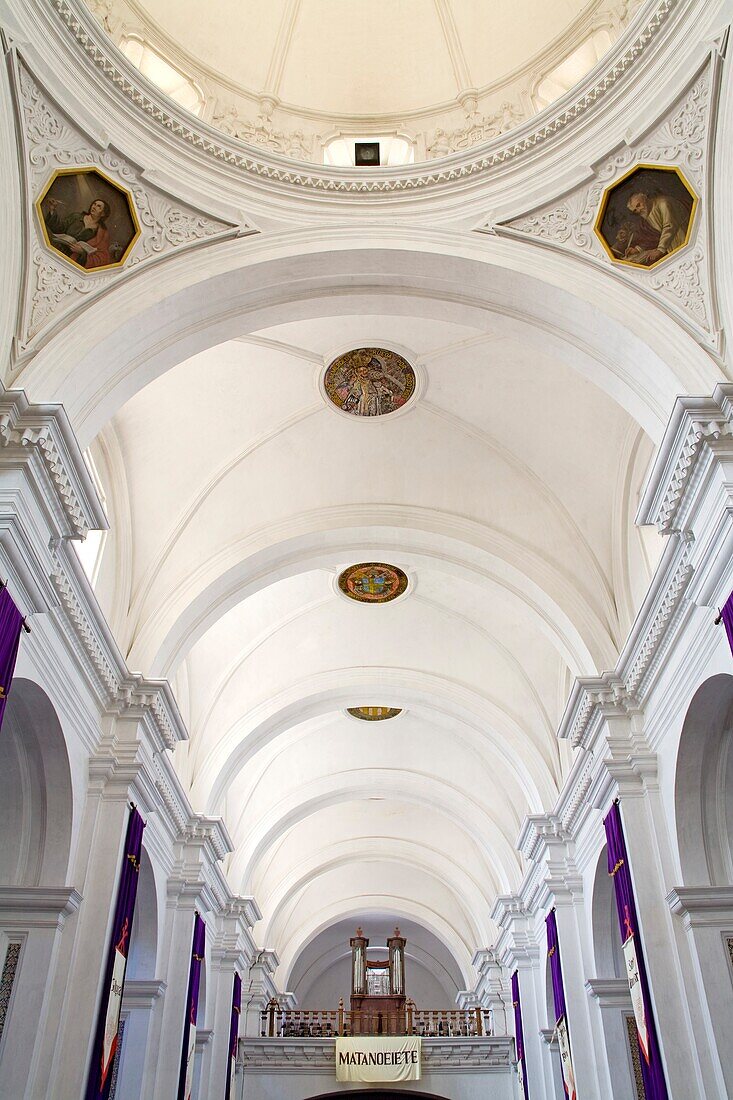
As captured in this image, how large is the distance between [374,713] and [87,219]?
1534 cm

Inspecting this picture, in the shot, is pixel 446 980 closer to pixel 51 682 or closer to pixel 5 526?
pixel 51 682

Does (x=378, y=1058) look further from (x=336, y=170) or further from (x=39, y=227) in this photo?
(x=39, y=227)

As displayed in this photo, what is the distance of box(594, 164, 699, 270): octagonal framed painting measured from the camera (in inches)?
364

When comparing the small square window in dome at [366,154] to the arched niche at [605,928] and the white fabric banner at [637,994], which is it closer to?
the white fabric banner at [637,994]

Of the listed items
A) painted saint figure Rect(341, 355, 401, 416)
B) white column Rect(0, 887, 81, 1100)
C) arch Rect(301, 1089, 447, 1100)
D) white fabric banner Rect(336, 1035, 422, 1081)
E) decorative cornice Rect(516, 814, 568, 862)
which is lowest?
white column Rect(0, 887, 81, 1100)

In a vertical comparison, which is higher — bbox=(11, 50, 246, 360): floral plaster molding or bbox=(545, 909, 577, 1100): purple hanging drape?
bbox=(11, 50, 246, 360): floral plaster molding

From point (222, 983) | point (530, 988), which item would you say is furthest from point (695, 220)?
point (222, 983)

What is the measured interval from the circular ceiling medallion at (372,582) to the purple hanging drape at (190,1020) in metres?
6.55

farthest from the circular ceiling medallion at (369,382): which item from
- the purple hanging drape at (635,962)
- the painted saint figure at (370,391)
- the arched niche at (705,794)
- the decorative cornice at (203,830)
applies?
the decorative cornice at (203,830)

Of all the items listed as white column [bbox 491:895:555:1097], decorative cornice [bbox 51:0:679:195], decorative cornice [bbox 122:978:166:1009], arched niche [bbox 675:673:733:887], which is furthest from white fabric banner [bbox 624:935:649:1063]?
decorative cornice [bbox 51:0:679:195]

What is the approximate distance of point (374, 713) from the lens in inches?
891

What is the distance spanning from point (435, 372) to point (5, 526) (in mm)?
7240

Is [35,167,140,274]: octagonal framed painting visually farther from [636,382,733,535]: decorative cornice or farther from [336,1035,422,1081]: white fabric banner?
[336,1035,422,1081]: white fabric banner

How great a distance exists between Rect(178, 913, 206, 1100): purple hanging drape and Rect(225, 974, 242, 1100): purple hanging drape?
483 centimetres
